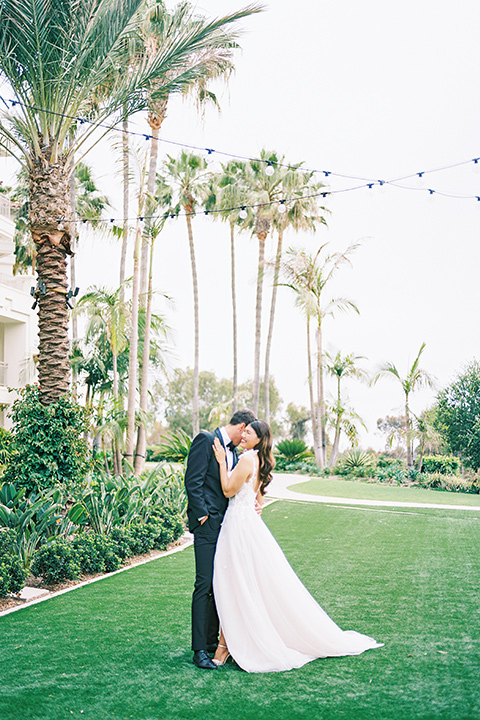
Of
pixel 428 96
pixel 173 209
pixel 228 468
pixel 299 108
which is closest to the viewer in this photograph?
pixel 228 468

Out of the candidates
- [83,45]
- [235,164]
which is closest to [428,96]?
[83,45]

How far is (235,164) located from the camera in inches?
1149

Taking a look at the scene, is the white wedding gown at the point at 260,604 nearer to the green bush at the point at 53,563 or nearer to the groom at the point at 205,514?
the groom at the point at 205,514

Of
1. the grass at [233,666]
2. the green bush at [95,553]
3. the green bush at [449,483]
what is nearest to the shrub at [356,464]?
the green bush at [449,483]

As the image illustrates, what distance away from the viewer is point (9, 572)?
23.0 feet

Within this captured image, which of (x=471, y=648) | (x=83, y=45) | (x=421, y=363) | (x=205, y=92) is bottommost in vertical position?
(x=471, y=648)

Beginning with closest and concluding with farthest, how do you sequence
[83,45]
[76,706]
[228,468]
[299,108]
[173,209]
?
[76,706], [228,468], [83,45], [299,108], [173,209]

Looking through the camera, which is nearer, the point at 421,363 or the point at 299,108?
the point at 299,108

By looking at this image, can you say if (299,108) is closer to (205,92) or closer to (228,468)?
(205,92)

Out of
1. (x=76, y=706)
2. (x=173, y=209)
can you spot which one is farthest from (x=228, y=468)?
(x=173, y=209)

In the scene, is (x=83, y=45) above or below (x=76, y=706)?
above

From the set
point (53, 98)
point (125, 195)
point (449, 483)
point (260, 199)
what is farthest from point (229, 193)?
point (53, 98)

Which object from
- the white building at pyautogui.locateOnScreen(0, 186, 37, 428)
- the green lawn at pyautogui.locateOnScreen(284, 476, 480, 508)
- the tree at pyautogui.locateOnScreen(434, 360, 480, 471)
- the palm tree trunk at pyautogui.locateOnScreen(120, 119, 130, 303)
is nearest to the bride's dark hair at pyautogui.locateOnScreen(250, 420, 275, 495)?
the palm tree trunk at pyautogui.locateOnScreen(120, 119, 130, 303)

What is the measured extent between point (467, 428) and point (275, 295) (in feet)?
34.8
